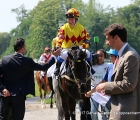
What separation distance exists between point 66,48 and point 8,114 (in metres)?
3.39

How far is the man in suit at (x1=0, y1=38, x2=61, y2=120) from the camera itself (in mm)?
8211

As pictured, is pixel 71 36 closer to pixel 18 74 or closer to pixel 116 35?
pixel 18 74

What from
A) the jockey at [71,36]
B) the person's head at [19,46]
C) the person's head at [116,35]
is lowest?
the person's head at [116,35]

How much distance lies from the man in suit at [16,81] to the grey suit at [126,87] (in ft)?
9.13

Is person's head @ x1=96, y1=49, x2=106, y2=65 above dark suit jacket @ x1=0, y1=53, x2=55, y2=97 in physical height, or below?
above

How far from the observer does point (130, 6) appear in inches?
4596

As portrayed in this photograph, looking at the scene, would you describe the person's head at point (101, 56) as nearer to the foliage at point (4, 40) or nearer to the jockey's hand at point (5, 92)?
the jockey's hand at point (5, 92)

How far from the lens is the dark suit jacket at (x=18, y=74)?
823 cm

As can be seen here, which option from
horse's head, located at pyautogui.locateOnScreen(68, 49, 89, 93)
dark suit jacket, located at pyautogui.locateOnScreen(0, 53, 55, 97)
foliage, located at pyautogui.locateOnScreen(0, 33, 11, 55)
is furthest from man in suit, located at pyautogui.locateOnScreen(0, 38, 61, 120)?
foliage, located at pyautogui.locateOnScreen(0, 33, 11, 55)

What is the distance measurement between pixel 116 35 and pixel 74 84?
5213 mm

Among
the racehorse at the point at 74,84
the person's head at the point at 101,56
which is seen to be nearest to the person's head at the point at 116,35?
the racehorse at the point at 74,84

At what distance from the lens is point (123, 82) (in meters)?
5.62

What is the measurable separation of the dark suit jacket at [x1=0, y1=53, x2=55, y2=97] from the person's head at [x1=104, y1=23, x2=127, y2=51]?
2.78 metres

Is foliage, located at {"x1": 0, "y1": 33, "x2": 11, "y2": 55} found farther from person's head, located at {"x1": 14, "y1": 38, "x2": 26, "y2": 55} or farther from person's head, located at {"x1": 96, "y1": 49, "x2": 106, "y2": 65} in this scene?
person's head, located at {"x1": 14, "y1": 38, "x2": 26, "y2": 55}
